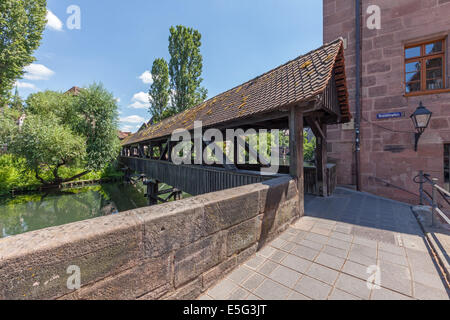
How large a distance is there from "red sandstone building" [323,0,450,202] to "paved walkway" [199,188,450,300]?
2.73 metres

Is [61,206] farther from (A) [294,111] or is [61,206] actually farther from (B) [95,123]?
(A) [294,111]

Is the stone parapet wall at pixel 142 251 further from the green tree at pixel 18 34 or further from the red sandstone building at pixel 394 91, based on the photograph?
the green tree at pixel 18 34

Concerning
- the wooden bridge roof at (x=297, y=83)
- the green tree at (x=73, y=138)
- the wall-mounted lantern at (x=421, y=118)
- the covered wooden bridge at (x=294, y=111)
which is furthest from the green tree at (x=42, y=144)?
the wall-mounted lantern at (x=421, y=118)

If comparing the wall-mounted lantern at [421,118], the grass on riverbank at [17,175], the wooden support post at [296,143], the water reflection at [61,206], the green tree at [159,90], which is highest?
the green tree at [159,90]

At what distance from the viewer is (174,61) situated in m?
17.8

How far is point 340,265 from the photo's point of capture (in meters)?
1.98

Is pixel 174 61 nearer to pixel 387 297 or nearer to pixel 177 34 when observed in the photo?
pixel 177 34

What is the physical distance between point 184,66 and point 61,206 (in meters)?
14.8

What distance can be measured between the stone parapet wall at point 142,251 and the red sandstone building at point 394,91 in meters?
5.25

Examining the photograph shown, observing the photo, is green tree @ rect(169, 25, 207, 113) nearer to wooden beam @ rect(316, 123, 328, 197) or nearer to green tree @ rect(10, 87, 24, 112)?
wooden beam @ rect(316, 123, 328, 197)

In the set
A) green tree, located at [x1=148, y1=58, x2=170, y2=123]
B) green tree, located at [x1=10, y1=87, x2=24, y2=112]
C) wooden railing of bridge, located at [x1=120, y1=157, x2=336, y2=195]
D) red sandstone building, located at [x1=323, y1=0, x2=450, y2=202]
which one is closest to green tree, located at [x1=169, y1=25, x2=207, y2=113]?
green tree, located at [x1=148, y1=58, x2=170, y2=123]

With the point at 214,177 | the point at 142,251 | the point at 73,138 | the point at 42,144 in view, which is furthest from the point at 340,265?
the point at 42,144

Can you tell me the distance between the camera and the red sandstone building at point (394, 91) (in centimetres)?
479

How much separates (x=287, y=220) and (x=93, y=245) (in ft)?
8.48
